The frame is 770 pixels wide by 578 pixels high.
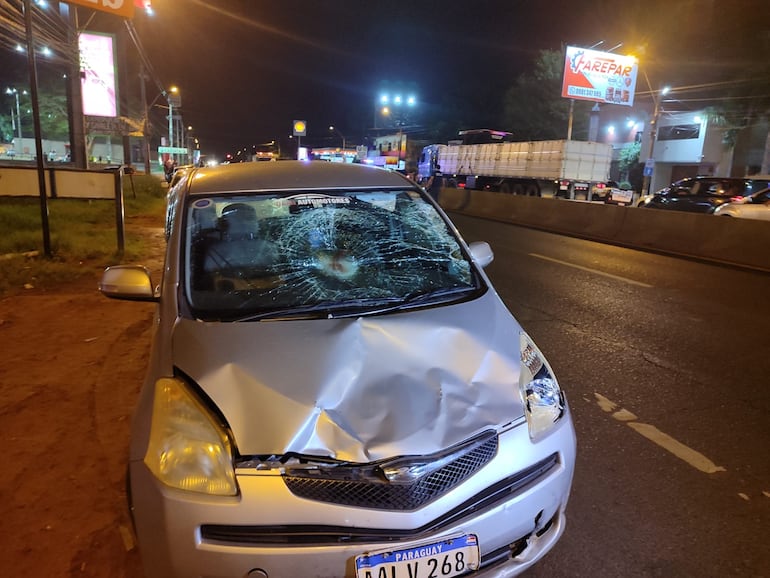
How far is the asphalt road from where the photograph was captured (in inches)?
110

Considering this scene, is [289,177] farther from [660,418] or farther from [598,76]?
[598,76]

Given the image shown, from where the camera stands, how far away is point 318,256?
3.38 meters

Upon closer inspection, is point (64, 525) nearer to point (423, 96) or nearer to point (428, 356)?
point (428, 356)

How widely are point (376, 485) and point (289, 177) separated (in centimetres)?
224

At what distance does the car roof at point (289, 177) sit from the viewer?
3.47 meters

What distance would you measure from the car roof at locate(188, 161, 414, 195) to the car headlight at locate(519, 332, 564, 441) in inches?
62.4

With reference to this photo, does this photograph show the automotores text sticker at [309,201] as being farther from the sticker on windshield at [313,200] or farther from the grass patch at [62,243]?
the grass patch at [62,243]

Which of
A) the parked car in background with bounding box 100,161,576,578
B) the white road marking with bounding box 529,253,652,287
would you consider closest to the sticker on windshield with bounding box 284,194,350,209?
the parked car in background with bounding box 100,161,576,578

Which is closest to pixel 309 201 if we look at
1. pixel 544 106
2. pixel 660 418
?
pixel 660 418

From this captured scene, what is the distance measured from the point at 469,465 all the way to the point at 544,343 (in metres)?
3.86

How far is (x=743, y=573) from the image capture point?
8.60ft

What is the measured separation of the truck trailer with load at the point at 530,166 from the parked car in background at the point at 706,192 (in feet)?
22.9

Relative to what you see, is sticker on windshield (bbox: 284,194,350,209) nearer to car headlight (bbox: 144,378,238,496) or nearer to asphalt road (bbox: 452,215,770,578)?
car headlight (bbox: 144,378,238,496)

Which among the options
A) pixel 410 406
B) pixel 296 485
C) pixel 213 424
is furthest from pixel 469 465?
pixel 213 424
